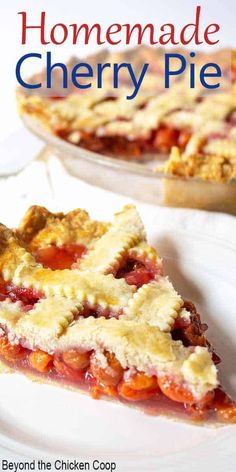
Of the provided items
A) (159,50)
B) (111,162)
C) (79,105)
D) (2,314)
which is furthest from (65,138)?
(2,314)

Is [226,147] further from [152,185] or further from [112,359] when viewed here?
[112,359]

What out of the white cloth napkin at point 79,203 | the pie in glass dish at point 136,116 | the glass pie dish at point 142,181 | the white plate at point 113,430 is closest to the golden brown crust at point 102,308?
the white plate at point 113,430

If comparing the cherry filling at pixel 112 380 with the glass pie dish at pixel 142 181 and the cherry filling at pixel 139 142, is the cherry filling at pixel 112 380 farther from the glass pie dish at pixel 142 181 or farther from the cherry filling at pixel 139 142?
the cherry filling at pixel 139 142

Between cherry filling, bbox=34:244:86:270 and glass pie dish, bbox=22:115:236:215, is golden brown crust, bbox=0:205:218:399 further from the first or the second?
glass pie dish, bbox=22:115:236:215


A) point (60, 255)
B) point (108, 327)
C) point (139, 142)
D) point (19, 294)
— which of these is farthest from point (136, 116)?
point (108, 327)

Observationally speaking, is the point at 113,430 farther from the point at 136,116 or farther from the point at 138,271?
the point at 136,116

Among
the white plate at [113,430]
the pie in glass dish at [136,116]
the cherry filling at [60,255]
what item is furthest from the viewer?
the pie in glass dish at [136,116]
